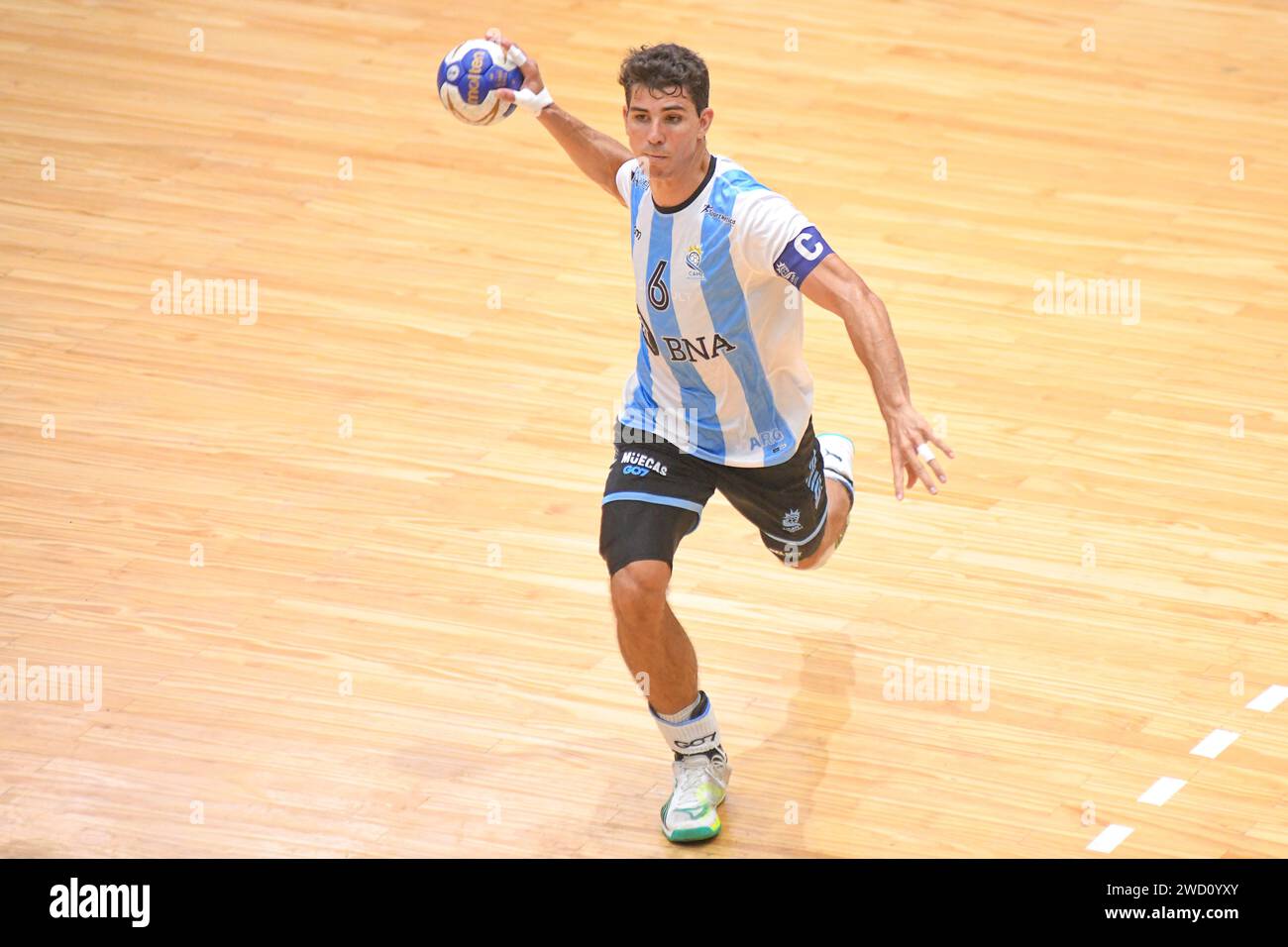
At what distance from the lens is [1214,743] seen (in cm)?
509

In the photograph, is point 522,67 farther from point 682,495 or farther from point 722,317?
point 682,495

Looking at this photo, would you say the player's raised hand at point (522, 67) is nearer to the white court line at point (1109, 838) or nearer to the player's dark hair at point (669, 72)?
the player's dark hair at point (669, 72)

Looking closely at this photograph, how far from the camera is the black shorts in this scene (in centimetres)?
477

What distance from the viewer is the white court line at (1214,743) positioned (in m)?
5.05

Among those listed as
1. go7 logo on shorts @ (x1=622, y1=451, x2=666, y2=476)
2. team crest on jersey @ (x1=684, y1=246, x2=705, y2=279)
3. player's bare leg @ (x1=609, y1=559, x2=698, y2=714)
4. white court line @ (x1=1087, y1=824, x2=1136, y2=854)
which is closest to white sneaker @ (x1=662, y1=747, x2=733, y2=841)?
player's bare leg @ (x1=609, y1=559, x2=698, y2=714)

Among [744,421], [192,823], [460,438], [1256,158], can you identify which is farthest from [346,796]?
[1256,158]

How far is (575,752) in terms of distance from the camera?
514cm

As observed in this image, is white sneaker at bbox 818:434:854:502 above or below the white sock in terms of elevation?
above

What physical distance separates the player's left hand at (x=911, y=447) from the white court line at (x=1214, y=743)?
4.62 feet

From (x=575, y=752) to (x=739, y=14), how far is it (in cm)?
585

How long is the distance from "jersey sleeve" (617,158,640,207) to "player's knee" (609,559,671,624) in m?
1.01

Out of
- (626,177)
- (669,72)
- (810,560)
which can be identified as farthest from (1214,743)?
(669,72)

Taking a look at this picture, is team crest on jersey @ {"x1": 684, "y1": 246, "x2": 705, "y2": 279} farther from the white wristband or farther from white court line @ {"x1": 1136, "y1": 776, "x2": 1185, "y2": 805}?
white court line @ {"x1": 1136, "y1": 776, "x2": 1185, "y2": 805}

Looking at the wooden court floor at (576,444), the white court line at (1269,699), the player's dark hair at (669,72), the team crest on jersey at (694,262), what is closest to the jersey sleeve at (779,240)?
the team crest on jersey at (694,262)
